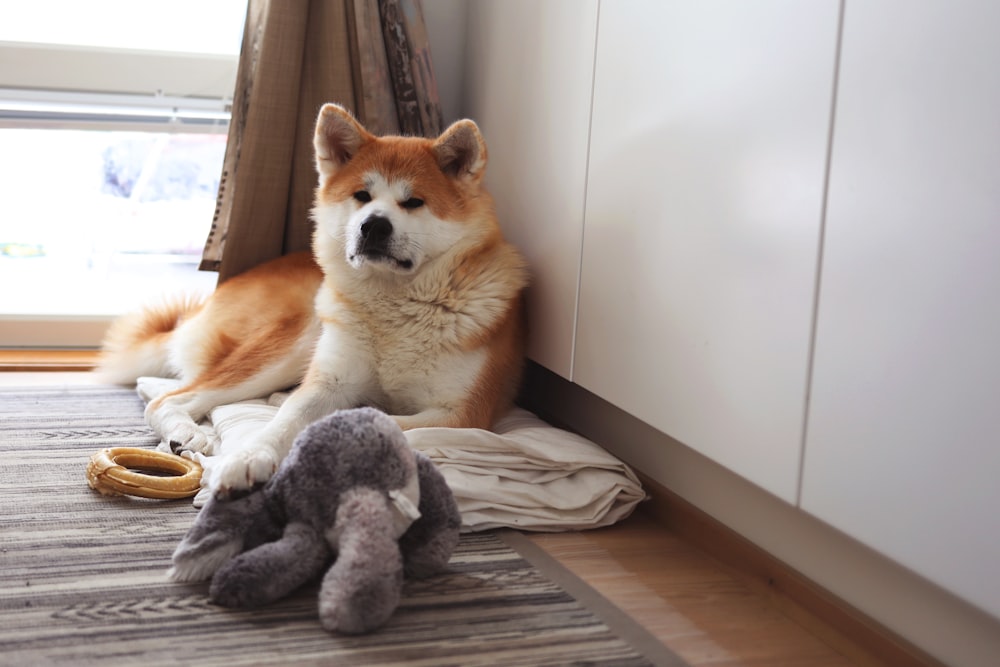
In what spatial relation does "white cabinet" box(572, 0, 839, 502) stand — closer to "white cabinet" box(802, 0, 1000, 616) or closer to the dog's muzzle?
"white cabinet" box(802, 0, 1000, 616)

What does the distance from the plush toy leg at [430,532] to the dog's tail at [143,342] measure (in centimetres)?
131

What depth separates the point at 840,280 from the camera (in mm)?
1107

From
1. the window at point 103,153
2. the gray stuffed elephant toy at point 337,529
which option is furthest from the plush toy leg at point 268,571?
the window at point 103,153

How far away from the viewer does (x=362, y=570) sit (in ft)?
3.78

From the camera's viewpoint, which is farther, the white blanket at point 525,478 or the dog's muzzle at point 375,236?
the dog's muzzle at point 375,236

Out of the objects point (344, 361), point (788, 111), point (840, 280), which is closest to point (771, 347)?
point (840, 280)

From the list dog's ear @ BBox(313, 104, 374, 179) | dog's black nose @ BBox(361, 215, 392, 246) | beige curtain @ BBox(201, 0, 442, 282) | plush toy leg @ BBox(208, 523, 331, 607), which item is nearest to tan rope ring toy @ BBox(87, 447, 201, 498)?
plush toy leg @ BBox(208, 523, 331, 607)

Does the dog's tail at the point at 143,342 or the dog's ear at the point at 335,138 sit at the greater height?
the dog's ear at the point at 335,138

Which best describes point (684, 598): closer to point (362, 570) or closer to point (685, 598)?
point (685, 598)

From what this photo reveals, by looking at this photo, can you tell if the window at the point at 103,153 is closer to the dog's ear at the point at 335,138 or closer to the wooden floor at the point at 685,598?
the dog's ear at the point at 335,138

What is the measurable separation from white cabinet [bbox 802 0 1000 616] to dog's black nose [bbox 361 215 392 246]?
34.2 inches

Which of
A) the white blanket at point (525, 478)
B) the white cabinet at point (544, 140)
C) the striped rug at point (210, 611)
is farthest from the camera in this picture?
the white cabinet at point (544, 140)

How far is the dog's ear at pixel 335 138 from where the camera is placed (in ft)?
6.10

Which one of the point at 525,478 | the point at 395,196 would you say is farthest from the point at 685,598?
the point at 395,196
